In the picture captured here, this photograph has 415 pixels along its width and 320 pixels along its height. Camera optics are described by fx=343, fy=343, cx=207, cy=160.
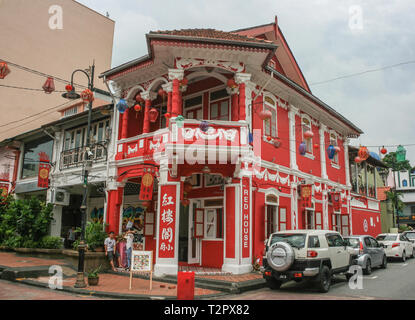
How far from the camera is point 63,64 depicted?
25.5 m

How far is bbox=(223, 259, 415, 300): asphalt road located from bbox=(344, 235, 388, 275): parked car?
1.72 ft

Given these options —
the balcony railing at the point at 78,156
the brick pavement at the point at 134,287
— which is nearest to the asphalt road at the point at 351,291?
the brick pavement at the point at 134,287

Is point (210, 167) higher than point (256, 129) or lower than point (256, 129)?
lower

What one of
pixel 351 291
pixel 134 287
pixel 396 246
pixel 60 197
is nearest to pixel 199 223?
pixel 134 287

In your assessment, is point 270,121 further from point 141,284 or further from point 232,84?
point 141,284

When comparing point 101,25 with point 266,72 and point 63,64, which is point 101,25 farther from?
point 266,72

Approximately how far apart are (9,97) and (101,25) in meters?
9.68

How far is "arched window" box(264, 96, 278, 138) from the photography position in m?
15.4

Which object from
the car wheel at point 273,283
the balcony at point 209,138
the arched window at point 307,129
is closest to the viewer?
the car wheel at point 273,283

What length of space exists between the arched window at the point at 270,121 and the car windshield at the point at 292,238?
5746 millimetres

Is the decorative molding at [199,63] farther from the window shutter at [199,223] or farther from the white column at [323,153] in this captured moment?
the white column at [323,153]

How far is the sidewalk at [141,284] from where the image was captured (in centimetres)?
952
